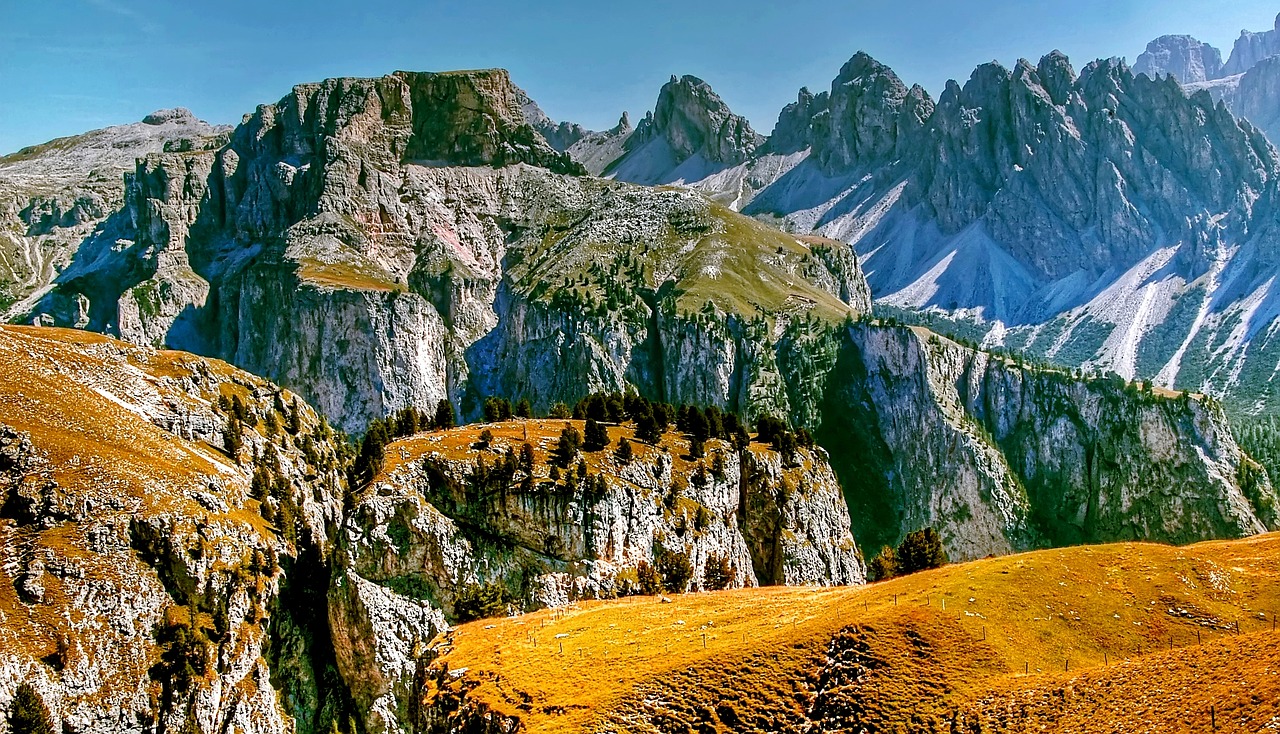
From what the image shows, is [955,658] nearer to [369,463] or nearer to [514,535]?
[514,535]

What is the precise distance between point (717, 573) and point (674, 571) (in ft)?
26.9

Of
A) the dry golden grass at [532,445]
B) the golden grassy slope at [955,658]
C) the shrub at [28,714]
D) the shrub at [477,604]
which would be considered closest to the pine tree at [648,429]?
the dry golden grass at [532,445]

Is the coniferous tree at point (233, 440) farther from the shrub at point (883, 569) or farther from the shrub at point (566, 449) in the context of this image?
the shrub at point (883, 569)

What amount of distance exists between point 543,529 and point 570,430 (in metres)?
13.8

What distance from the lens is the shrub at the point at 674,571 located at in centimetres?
9869

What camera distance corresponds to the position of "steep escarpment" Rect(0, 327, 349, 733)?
2958 inches

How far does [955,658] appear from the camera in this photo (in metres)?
47.4

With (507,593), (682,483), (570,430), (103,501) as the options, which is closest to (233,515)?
(103,501)

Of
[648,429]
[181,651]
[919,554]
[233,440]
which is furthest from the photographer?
[648,429]

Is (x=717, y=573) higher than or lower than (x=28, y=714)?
higher

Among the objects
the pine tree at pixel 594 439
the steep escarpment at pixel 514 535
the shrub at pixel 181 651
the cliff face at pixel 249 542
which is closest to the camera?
the cliff face at pixel 249 542

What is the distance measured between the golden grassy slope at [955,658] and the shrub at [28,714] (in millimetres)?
35653

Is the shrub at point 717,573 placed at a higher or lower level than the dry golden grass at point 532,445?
lower

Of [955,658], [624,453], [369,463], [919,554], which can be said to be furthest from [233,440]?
[955,658]
